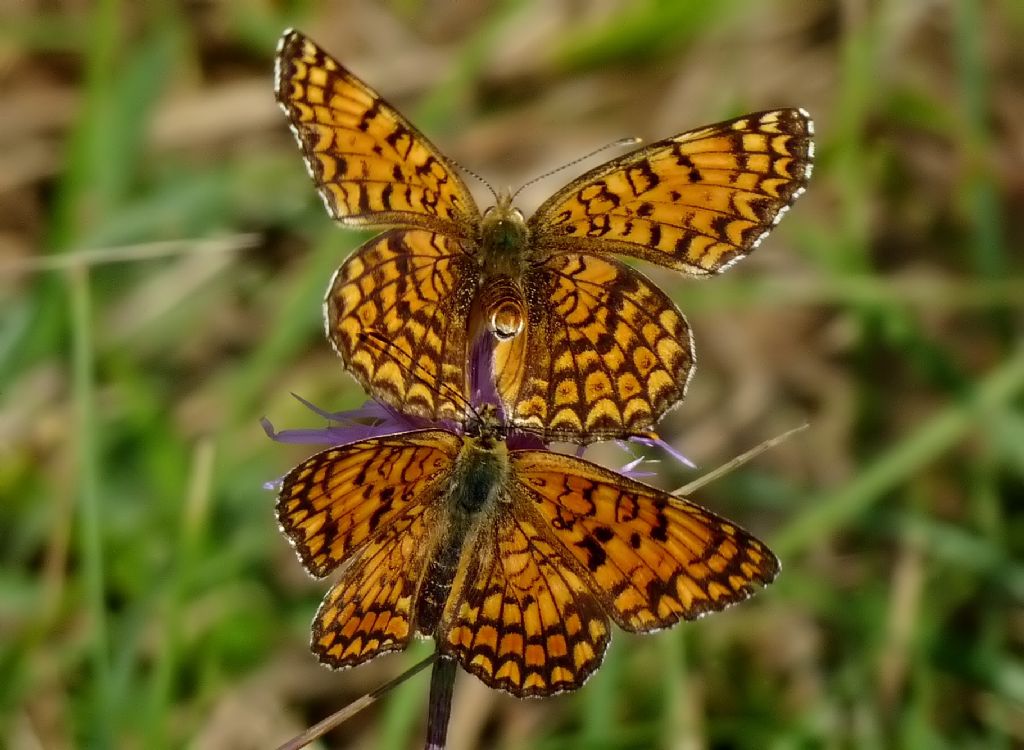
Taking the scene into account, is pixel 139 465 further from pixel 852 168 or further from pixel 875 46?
pixel 875 46

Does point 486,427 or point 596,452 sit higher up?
point 486,427

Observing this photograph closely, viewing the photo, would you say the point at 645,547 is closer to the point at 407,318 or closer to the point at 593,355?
the point at 593,355

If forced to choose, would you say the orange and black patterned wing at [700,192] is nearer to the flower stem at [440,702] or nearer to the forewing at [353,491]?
the forewing at [353,491]

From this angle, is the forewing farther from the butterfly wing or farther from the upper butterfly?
the upper butterfly

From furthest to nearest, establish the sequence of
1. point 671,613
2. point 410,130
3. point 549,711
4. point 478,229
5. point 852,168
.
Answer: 1. point 852,168
2. point 549,711
3. point 478,229
4. point 410,130
5. point 671,613

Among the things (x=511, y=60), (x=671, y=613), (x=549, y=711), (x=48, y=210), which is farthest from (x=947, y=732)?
Result: (x=48, y=210)

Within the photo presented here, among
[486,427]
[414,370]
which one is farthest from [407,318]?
[486,427]

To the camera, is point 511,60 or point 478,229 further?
point 511,60
